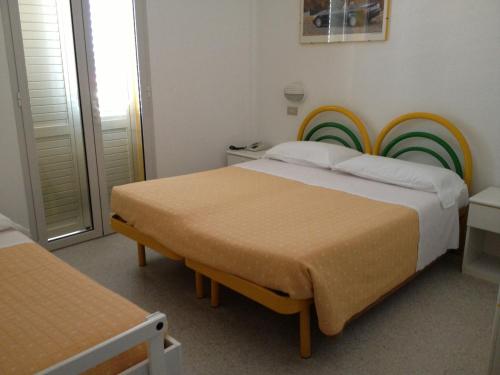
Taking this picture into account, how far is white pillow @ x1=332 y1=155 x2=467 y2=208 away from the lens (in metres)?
2.93

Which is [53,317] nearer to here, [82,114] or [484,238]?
[82,114]

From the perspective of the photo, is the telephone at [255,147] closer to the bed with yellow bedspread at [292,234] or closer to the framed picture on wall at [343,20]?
the framed picture on wall at [343,20]

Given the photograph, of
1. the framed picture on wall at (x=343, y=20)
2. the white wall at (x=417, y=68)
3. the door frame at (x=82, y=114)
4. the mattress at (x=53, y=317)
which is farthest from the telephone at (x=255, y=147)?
the mattress at (x=53, y=317)

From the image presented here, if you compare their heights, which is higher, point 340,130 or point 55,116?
point 55,116

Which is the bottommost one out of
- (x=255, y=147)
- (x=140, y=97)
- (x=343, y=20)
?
(x=255, y=147)

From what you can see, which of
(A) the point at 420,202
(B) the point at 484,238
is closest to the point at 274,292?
(A) the point at 420,202

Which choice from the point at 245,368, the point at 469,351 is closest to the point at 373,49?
the point at 469,351

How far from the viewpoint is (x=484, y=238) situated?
323cm

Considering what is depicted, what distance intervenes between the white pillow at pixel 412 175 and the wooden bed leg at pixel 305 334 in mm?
1310

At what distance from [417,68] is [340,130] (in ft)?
2.84

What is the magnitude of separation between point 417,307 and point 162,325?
5.95 ft

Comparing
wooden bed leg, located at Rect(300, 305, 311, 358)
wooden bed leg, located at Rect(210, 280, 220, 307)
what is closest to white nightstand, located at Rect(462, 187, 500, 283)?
wooden bed leg, located at Rect(300, 305, 311, 358)

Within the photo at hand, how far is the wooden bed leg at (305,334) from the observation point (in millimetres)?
2131

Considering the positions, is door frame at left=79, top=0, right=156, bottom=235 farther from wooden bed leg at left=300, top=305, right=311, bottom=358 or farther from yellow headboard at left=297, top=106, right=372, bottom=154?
wooden bed leg at left=300, top=305, right=311, bottom=358
